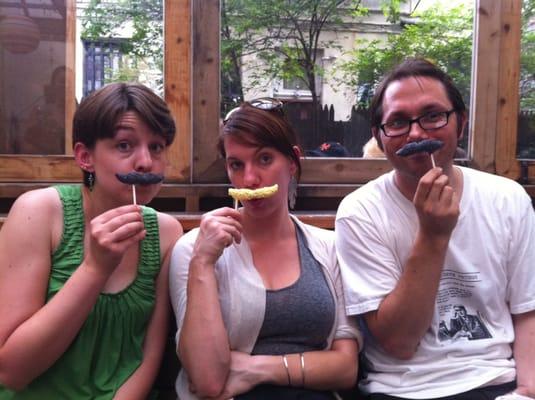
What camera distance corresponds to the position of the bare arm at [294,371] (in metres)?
1.94

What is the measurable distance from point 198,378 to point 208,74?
210 cm

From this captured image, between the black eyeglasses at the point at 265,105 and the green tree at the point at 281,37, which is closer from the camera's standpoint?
the black eyeglasses at the point at 265,105

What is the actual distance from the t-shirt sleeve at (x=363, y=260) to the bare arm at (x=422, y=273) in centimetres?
6

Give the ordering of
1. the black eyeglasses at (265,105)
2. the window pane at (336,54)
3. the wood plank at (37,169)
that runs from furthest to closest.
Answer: the window pane at (336,54)
the wood plank at (37,169)
the black eyeglasses at (265,105)

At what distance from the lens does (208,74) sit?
11.1 feet

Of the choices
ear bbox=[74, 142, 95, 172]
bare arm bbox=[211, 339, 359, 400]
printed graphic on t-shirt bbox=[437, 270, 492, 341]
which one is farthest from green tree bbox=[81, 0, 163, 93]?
printed graphic on t-shirt bbox=[437, 270, 492, 341]

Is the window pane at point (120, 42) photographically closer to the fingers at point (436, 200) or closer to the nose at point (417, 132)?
the nose at point (417, 132)

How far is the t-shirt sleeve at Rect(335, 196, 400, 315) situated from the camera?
206cm

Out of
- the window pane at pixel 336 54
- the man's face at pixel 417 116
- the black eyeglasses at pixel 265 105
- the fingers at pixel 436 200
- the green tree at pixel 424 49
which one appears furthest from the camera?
the green tree at pixel 424 49

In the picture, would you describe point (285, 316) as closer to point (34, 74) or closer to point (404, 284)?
point (404, 284)

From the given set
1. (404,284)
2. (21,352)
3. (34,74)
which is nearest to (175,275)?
(21,352)

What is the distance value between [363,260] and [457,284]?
0.40m

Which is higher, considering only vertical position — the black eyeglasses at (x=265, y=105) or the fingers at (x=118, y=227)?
the black eyeglasses at (x=265, y=105)

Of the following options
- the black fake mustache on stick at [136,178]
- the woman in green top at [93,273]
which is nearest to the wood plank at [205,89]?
the woman in green top at [93,273]
